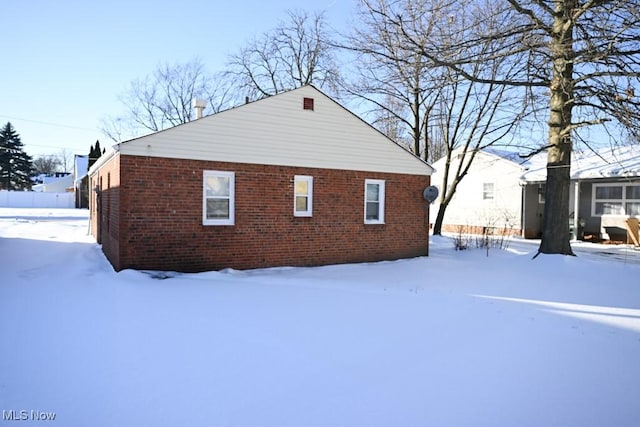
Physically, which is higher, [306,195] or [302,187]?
[302,187]

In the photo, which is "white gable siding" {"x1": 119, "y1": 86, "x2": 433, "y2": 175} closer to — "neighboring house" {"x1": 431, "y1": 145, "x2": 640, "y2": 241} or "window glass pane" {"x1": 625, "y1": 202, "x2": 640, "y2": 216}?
"neighboring house" {"x1": 431, "y1": 145, "x2": 640, "y2": 241}

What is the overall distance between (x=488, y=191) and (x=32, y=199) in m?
53.1

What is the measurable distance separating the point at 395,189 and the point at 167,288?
764 centimetres

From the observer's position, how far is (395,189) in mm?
13141

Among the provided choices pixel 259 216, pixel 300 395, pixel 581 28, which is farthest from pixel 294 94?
pixel 300 395

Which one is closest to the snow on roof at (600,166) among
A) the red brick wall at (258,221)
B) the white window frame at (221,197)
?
the red brick wall at (258,221)

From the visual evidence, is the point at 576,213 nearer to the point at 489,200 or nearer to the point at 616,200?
the point at 616,200

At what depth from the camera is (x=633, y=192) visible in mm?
18703

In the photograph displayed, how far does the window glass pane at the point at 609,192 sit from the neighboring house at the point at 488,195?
133 inches

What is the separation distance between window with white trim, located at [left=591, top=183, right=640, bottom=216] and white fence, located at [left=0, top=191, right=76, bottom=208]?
181 ft

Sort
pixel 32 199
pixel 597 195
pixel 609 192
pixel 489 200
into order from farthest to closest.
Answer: pixel 32 199 → pixel 489 200 → pixel 597 195 → pixel 609 192

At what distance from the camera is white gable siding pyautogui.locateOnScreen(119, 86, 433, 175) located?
9.78 metres

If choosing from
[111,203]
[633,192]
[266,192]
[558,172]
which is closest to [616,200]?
[633,192]

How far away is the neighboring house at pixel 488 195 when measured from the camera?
70.6ft
